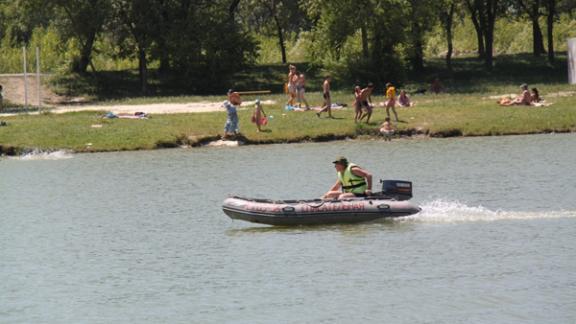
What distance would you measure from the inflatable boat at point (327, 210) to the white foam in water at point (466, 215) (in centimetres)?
38

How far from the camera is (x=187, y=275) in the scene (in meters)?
21.9

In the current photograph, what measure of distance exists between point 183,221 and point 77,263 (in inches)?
182

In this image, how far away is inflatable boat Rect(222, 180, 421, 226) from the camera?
25.4m

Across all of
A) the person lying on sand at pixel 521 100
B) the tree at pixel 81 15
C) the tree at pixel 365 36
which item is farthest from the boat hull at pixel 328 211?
the tree at pixel 81 15

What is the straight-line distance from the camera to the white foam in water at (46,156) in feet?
137

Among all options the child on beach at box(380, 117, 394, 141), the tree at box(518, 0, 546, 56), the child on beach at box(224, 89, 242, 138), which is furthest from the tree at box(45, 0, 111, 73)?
the tree at box(518, 0, 546, 56)

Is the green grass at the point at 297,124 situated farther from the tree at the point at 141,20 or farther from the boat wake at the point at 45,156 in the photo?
the tree at the point at 141,20

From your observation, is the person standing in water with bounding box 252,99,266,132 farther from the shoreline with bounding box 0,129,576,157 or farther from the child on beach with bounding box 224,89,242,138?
the shoreline with bounding box 0,129,576,157

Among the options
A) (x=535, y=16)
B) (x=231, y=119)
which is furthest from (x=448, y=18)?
(x=231, y=119)

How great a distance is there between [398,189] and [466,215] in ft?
5.48

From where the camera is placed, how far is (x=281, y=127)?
1735 inches

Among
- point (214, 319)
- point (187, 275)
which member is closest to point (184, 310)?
point (214, 319)

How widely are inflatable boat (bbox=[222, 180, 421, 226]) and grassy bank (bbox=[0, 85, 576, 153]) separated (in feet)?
56.6

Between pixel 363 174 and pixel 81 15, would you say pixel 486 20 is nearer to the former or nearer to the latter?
pixel 81 15
